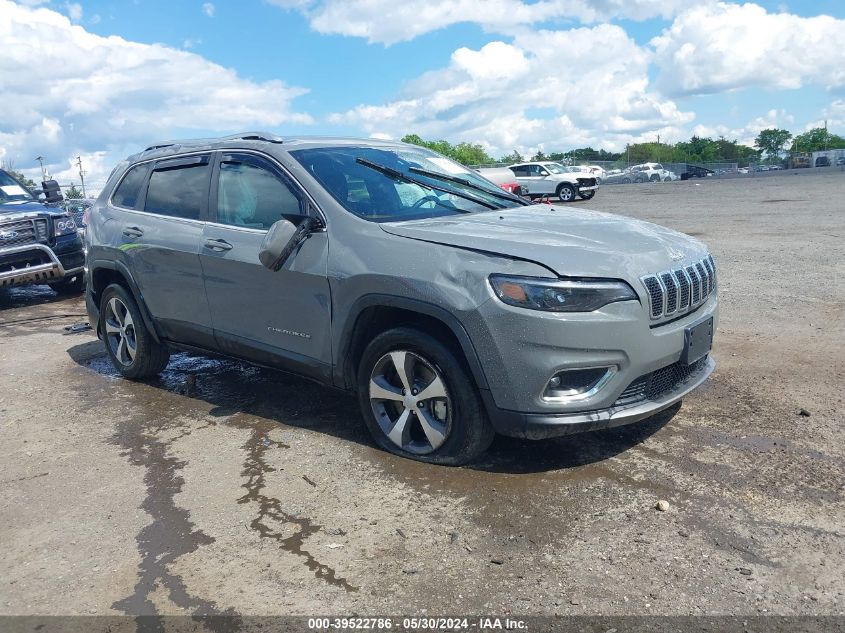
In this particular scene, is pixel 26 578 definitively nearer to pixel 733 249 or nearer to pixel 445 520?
pixel 445 520

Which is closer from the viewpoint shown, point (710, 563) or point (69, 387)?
point (710, 563)

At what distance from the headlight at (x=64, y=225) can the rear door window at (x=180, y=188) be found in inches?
207

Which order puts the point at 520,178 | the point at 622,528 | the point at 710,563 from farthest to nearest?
the point at 520,178, the point at 622,528, the point at 710,563

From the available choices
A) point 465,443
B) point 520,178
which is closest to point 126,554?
point 465,443

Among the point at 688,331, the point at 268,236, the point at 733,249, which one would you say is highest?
the point at 268,236

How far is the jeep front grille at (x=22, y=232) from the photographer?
31.8 feet

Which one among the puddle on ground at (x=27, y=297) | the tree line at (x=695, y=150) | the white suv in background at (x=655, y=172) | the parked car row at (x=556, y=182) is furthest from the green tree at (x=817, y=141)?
the puddle on ground at (x=27, y=297)

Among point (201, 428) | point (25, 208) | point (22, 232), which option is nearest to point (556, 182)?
point (25, 208)

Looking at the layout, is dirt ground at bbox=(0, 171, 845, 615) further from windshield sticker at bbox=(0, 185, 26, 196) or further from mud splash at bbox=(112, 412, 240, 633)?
windshield sticker at bbox=(0, 185, 26, 196)

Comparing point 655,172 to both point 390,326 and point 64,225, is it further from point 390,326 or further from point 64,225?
point 390,326

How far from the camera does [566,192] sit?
1211 inches

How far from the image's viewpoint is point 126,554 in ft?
11.1

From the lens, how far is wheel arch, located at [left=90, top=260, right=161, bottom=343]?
577cm

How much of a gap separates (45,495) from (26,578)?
943 millimetres
